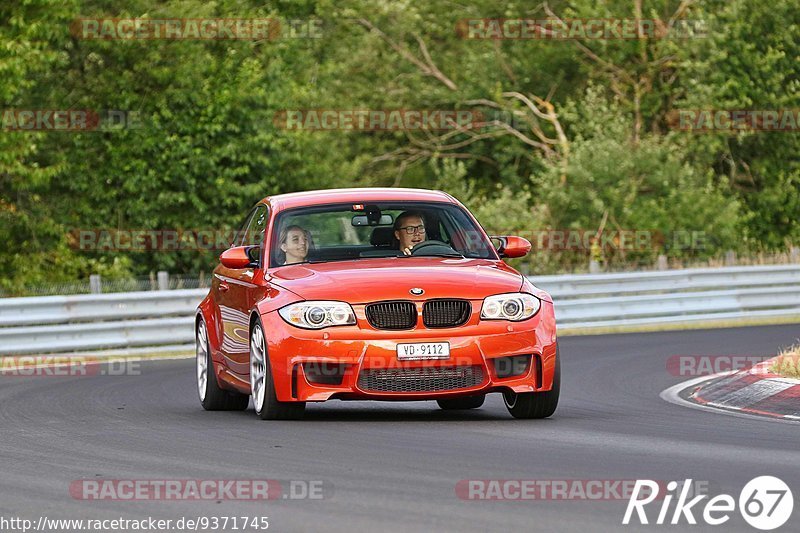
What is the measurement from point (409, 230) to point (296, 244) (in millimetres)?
834

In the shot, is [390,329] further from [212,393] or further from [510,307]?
[212,393]

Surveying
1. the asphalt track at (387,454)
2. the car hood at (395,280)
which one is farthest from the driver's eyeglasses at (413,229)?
the asphalt track at (387,454)

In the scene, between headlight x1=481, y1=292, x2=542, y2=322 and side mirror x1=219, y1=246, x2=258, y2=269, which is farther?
side mirror x1=219, y1=246, x2=258, y2=269

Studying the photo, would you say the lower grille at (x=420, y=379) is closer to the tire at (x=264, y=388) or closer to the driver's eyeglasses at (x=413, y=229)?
the tire at (x=264, y=388)

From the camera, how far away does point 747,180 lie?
4847 centimetres

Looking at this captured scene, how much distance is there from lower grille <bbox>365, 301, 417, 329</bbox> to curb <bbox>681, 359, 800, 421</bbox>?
263 centimetres

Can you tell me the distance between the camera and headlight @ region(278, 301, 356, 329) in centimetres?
1130

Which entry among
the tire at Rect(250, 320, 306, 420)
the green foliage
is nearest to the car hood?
the tire at Rect(250, 320, 306, 420)

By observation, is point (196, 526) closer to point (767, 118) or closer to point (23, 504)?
point (23, 504)

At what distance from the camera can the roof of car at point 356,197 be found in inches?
510

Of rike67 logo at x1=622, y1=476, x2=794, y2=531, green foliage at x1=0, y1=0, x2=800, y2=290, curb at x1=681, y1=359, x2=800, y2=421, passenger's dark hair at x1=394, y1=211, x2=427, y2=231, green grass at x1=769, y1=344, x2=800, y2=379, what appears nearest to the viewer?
rike67 logo at x1=622, y1=476, x2=794, y2=531

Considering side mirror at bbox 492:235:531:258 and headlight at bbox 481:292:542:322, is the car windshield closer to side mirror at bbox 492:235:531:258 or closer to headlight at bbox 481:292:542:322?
side mirror at bbox 492:235:531:258

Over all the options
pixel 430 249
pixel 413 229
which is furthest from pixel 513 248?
pixel 413 229

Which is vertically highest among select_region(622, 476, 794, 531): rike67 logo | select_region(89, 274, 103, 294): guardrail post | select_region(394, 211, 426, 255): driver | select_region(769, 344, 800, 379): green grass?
select_region(394, 211, 426, 255): driver
